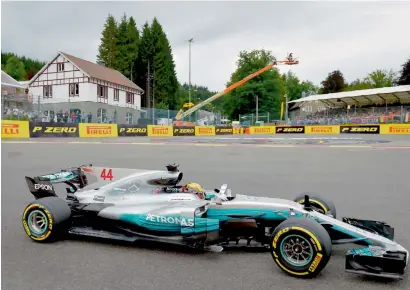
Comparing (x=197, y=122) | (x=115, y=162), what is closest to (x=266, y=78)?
(x=197, y=122)

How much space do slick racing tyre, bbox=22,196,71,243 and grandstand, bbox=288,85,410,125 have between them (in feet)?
125

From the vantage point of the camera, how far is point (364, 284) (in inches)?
119

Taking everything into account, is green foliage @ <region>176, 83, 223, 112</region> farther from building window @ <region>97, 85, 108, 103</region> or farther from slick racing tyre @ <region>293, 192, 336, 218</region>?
slick racing tyre @ <region>293, 192, 336, 218</region>

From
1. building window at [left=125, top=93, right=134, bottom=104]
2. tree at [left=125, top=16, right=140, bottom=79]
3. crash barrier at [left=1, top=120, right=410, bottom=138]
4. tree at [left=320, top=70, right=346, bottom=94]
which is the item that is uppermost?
tree at [left=125, top=16, right=140, bottom=79]

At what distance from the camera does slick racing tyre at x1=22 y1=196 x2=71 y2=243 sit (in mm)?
3939

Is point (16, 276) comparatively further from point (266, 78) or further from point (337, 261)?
point (266, 78)

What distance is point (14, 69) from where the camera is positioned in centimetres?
10081

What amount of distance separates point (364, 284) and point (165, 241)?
72.2 inches

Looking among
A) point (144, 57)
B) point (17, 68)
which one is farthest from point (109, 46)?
point (17, 68)

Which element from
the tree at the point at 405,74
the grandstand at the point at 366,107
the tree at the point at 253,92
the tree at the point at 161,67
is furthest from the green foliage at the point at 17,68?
the tree at the point at 405,74

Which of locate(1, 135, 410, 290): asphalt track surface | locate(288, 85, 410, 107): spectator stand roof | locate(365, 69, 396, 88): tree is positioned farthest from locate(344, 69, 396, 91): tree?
locate(1, 135, 410, 290): asphalt track surface

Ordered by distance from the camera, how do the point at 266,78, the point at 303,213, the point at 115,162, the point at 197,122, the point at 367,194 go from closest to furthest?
the point at 303,213
the point at 367,194
the point at 115,162
the point at 197,122
the point at 266,78

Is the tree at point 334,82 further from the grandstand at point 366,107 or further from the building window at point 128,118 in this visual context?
the building window at point 128,118

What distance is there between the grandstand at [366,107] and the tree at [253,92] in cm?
574
